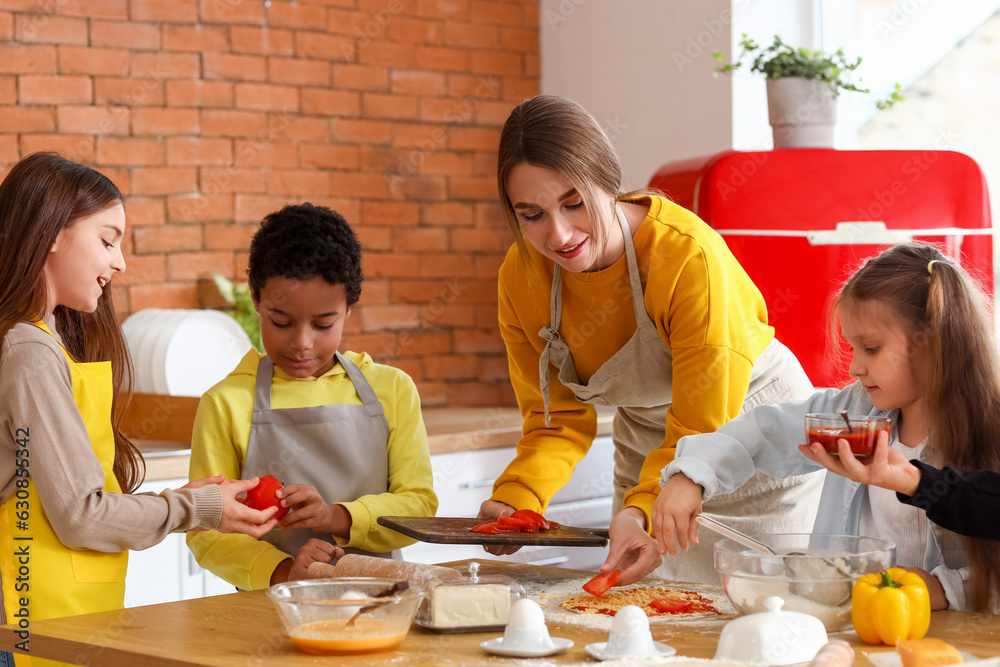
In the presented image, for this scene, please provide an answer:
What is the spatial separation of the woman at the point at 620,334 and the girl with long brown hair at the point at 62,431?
615 millimetres

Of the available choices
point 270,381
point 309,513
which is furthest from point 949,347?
point 270,381

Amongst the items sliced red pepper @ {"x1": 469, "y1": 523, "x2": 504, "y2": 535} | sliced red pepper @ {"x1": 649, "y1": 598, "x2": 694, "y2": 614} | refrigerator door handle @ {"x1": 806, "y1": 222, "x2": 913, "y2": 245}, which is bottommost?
sliced red pepper @ {"x1": 649, "y1": 598, "x2": 694, "y2": 614}

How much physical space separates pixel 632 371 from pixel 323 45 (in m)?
2.03

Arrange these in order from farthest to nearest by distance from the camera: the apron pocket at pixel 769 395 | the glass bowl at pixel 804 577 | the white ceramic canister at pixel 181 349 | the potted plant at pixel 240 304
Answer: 1. the potted plant at pixel 240 304
2. the white ceramic canister at pixel 181 349
3. the apron pocket at pixel 769 395
4. the glass bowl at pixel 804 577

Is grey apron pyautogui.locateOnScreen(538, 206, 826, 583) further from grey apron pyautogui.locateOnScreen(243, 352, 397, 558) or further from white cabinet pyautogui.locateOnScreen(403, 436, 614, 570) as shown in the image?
white cabinet pyautogui.locateOnScreen(403, 436, 614, 570)

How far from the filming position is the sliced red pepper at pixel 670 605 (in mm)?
1492

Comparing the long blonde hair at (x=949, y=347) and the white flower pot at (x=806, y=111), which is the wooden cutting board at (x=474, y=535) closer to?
the long blonde hair at (x=949, y=347)

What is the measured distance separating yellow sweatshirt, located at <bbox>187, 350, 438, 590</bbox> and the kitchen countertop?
36cm

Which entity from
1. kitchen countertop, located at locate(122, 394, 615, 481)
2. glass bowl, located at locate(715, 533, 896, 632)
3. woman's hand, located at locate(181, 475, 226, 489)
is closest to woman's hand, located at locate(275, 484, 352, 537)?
woman's hand, located at locate(181, 475, 226, 489)

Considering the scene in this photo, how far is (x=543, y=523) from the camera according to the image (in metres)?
1.75

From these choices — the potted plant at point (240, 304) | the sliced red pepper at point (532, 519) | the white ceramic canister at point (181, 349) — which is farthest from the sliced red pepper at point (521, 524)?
the potted plant at point (240, 304)

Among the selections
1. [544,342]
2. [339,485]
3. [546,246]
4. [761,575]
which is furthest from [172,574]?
[761,575]

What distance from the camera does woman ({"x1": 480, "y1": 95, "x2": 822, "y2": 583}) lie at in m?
1.79

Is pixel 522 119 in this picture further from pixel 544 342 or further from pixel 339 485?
pixel 339 485
